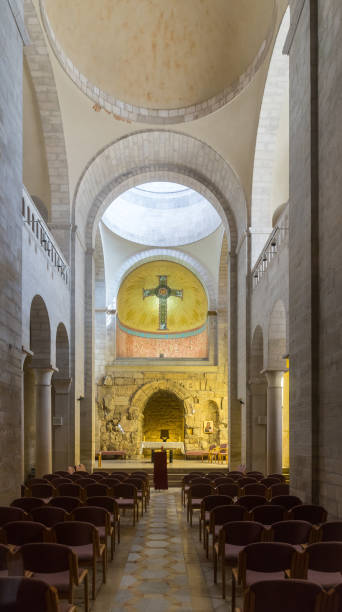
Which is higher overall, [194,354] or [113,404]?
[194,354]

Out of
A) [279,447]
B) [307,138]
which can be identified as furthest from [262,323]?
[307,138]

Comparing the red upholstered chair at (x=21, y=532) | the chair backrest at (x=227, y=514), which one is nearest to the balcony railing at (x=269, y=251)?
the chair backrest at (x=227, y=514)

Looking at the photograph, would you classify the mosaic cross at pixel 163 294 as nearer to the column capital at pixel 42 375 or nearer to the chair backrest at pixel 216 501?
the column capital at pixel 42 375

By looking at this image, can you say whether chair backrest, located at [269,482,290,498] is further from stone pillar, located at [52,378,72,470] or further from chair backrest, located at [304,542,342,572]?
stone pillar, located at [52,378,72,470]

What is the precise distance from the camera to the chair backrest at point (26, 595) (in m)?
4.05

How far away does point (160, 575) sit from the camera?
8.02 metres

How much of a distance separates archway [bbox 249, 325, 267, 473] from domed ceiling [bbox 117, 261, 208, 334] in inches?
525

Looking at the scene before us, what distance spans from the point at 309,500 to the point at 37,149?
1314cm

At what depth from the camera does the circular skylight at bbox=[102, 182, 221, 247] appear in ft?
102

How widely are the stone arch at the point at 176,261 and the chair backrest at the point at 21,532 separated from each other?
25.1 metres

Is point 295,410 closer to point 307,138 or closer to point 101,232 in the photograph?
point 307,138

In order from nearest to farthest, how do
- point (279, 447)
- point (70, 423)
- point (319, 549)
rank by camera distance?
point (319, 549) < point (279, 447) < point (70, 423)

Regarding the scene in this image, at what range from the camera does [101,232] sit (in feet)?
99.5

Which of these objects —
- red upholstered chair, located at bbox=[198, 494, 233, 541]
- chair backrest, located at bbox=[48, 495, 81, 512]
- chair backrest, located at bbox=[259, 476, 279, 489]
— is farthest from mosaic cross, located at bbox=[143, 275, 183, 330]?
chair backrest, located at bbox=[48, 495, 81, 512]
